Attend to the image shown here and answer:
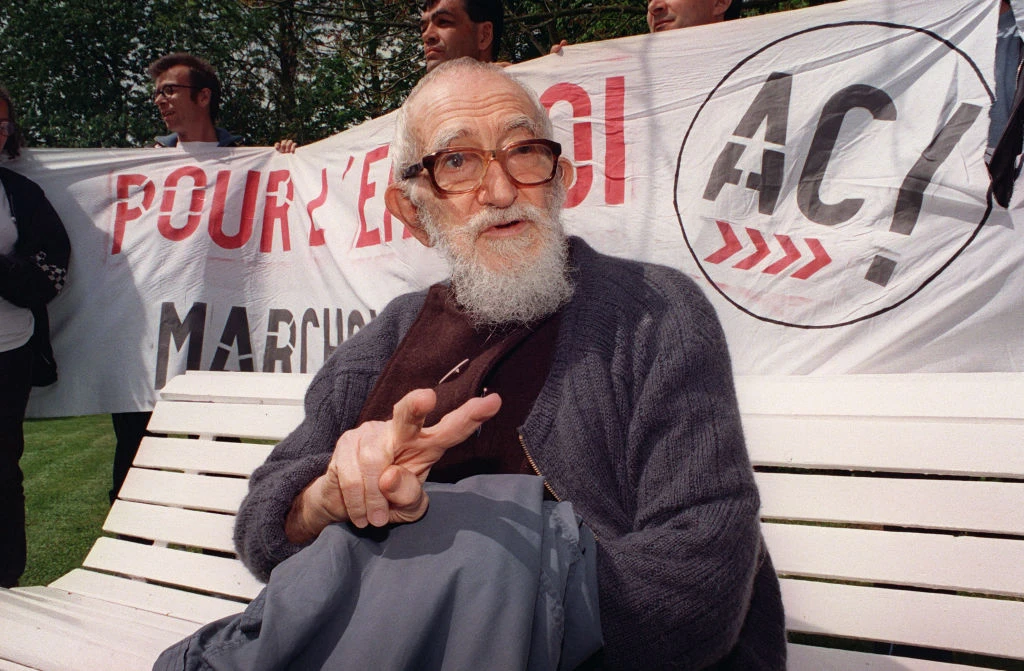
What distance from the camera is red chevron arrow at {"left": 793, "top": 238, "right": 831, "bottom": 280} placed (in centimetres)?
322

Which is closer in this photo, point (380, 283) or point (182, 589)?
point (182, 589)

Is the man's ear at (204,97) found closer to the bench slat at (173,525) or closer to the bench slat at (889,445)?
the bench slat at (173,525)

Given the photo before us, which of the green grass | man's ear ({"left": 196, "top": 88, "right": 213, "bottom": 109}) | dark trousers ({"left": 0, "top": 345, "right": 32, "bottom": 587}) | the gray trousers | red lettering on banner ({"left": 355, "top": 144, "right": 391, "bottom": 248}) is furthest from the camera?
man's ear ({"left": 196, "top": 88, "right": 213, "bottom": 109})

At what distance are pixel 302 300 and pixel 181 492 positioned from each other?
6.63 ft

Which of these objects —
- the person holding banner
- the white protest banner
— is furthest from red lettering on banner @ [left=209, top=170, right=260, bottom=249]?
the person holding banner

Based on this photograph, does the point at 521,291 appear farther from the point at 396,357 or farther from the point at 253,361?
the point at 253,361

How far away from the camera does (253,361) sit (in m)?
4.64

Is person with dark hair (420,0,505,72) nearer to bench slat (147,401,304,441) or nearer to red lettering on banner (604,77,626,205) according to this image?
red lettering on banner (604,77,626,205)

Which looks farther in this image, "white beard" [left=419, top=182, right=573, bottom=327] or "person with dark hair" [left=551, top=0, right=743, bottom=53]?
"person with dark hair" [left=551, top=0, right=743, bottom=53]

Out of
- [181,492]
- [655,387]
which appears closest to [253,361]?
[181,492]

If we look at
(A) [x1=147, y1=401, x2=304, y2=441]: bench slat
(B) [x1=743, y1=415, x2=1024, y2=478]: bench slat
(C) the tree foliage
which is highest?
(C) the tree foliage

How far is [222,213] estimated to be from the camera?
4.77 metres

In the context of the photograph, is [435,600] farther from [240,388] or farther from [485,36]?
[485,36]

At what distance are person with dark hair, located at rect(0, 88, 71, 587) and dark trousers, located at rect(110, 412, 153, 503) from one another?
1.59ft
